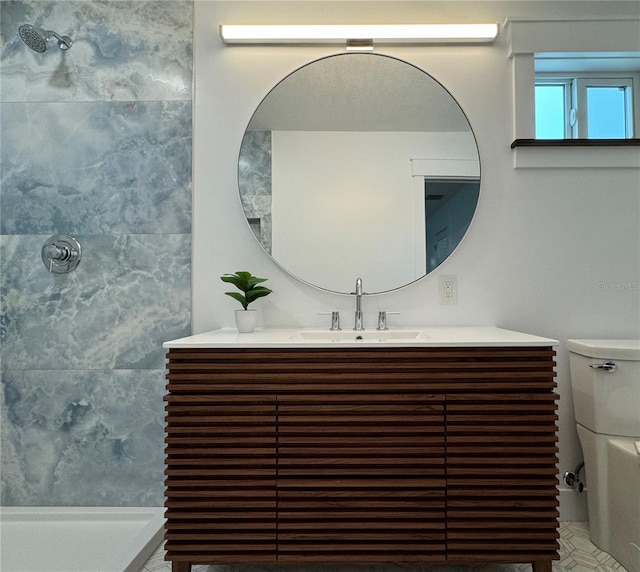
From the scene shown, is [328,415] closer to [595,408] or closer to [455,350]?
[455,350]

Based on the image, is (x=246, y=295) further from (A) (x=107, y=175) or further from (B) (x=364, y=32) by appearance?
(B) (x=364, y=32)

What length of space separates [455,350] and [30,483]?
183cm

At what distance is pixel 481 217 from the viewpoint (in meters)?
1.83

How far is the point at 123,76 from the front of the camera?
73.6 inches

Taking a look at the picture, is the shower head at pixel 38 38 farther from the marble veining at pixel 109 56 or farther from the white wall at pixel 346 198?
the white wall at pixel 346 198

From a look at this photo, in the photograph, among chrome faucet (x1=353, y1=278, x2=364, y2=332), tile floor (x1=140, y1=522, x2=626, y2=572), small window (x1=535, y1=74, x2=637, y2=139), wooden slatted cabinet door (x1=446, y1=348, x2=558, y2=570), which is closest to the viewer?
wooden slatted cabinet door (x1=446, y1=348, x2=558, y2=570)

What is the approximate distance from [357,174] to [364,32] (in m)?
0.58

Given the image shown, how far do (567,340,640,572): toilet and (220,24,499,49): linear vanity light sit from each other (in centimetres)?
132

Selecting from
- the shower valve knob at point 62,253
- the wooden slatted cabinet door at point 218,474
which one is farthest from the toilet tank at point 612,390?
the shower valve knob at point 62,253

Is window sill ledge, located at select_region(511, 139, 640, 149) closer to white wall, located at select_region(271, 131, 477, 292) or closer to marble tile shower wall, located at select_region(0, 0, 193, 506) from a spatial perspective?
white wall, located at select_region(271, 131, 477, 292)

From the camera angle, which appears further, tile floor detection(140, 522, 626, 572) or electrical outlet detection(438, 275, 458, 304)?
electrical outlet detection(438, 275, 458, 304)

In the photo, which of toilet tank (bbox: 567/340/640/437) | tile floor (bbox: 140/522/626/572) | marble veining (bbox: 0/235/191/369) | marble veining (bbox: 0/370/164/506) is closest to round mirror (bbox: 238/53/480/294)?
marble veining (bbox: 0/235/191/369)

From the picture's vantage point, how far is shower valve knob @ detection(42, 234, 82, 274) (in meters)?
1.83

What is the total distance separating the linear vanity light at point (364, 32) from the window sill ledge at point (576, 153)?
1.59ft
